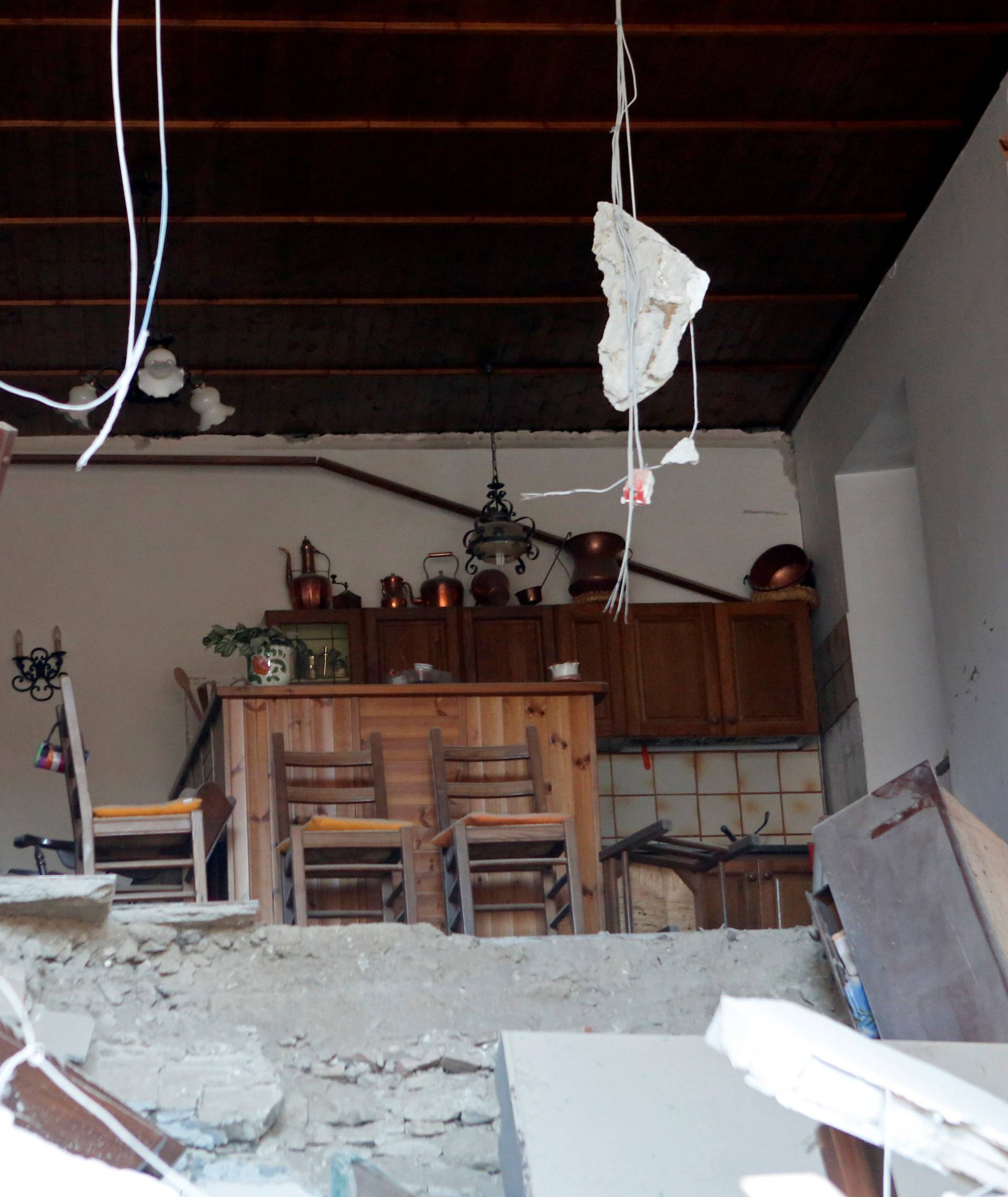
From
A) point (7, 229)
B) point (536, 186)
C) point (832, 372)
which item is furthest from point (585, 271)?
point (7, 229)

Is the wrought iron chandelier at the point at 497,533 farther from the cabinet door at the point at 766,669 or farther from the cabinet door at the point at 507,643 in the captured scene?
the cabinet door at the point at 766,669

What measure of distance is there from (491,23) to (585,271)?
5.70 ft

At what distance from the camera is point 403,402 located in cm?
784

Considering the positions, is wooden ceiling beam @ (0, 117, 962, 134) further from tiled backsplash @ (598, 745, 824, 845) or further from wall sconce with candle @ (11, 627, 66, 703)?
tiled backsplash @ (598, 745, 824, 845)

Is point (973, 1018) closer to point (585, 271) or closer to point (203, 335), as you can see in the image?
point (585, 271)

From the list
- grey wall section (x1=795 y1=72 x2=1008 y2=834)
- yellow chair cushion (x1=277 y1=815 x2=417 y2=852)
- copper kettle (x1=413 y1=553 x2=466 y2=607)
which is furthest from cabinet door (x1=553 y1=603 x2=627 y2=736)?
yellow chair cushion (x1=277 y1=815 x2=417 y2=852)

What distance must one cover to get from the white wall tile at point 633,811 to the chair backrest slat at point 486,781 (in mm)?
2535

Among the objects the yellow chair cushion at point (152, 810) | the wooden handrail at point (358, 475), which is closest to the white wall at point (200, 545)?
the wooden handrail at point (358, 475)

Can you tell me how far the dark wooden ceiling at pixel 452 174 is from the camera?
4910 mm

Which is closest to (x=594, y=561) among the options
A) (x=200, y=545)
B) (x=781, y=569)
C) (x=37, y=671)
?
(x=781, y=569)

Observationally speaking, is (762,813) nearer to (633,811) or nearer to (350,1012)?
(633,811)

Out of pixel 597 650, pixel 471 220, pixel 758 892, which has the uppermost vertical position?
pixel 471 220

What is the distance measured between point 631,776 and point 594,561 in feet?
4.01

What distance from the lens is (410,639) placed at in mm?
7496
